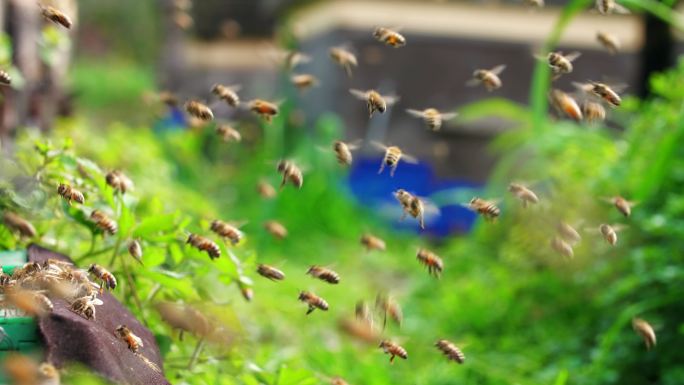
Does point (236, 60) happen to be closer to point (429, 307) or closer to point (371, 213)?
point (371, 213)

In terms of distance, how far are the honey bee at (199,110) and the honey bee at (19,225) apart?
2.02 feet

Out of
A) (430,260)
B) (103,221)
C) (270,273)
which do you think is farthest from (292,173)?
(103,221)

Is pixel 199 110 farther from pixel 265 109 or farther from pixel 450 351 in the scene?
pixel 450 351

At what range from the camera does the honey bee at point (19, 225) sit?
258cm

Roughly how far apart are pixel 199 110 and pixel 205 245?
0.61 meters

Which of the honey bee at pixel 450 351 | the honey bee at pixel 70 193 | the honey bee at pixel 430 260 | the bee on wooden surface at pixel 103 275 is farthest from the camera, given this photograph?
the honey bee at pixel 430 260

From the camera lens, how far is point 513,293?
5371 mm

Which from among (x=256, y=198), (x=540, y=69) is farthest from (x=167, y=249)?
A: (x=256, y=198)

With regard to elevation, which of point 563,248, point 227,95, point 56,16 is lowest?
point 563,248

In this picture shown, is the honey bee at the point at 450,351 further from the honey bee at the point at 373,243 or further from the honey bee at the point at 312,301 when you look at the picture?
the honey bee at the point at 373,243

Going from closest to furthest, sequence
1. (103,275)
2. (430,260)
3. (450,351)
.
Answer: (103,275)
(450,351)
(430,260)

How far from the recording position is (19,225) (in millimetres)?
2588

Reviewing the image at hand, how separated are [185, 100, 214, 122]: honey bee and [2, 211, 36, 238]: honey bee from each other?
62cm

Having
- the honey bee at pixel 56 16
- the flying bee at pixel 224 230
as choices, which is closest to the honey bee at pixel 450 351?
the flying bee at pixel 224 230
